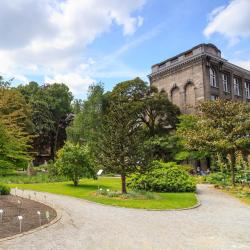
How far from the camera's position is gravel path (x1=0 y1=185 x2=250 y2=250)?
891 centimetres

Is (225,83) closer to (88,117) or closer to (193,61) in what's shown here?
(193,61)

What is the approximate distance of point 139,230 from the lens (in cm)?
1080

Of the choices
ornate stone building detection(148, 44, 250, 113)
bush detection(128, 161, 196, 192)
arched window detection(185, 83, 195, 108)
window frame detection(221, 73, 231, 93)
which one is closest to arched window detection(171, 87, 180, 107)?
ornate stone building detection(148, 44, 250, 113)

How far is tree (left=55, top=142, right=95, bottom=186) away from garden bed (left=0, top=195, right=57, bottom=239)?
8.38 meters

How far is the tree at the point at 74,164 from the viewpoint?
24500mm

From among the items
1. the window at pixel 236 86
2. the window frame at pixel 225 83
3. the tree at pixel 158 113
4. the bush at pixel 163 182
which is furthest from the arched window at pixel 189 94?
the bush at pixel 163 182

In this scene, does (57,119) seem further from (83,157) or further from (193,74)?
(83,157)

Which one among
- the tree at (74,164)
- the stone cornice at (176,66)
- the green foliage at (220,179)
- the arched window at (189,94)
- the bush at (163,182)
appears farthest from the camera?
the arched window at (189,94)

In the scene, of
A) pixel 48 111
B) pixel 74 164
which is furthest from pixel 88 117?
pixel 74 164

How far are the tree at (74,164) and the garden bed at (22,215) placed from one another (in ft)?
27.5

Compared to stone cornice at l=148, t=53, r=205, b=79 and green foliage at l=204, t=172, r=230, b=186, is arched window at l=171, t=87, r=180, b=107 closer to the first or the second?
stone cornice at l=148, t=53, r=205, b=79

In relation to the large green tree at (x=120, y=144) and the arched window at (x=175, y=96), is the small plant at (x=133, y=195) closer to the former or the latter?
the large green tree at (x=120, y=144)

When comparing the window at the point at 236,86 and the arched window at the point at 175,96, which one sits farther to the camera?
the window at the point at 236,86

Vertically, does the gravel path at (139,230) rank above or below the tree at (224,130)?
below
